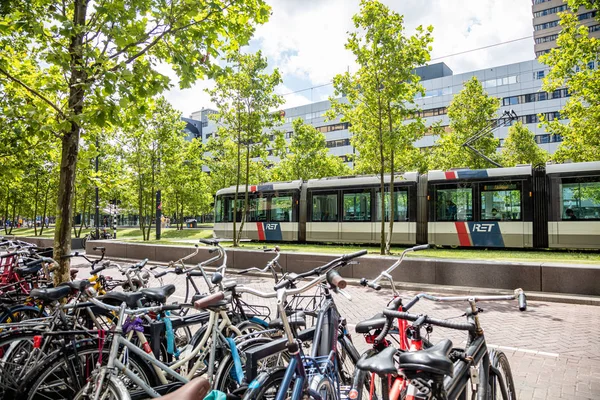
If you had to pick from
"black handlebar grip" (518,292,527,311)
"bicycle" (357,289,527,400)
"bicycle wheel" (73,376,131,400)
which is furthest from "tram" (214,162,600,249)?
"bicycle wheel" (73,376,131,400)

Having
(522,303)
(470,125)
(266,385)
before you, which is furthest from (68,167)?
(470,125)

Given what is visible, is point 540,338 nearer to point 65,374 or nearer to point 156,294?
point 156,294

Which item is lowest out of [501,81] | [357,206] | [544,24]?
[357,206]

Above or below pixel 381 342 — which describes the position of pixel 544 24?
above

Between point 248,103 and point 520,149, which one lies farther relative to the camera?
point 520,149

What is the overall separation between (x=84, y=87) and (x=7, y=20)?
44.1 inches

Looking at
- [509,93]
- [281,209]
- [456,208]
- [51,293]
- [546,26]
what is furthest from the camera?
[546,26]

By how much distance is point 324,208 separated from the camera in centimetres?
1977

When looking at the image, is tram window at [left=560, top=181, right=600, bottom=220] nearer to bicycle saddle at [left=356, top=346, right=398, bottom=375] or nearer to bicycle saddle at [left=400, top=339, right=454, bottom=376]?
bicycle saddle at [left=400, top=339, right=454, bottom=376]

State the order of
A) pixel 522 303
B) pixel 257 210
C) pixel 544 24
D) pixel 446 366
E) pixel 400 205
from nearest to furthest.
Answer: pixel 446 366
pixel 522 303
pixel 400 205
pixel 257 210
pixel 544 24

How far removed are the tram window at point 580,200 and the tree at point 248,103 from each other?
38.0 ft

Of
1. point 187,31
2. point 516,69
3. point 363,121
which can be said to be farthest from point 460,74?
point 187,31

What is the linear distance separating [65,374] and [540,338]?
600cm

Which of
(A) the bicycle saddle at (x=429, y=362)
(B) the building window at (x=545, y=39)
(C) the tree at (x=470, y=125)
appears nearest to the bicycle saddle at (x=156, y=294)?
(A) the bicycle saddle at (x=429, y=362)
